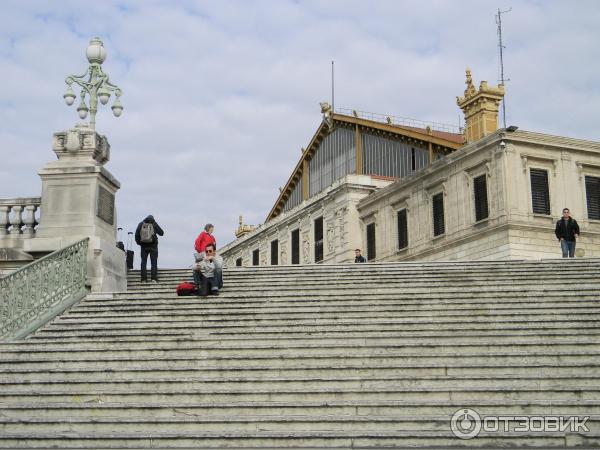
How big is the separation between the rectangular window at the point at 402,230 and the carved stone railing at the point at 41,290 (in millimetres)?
25779

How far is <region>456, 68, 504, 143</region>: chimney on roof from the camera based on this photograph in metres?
41.9

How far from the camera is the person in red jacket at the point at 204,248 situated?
1523cm

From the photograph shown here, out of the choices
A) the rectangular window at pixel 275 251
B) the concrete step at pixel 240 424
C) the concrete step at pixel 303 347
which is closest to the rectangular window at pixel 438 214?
the rectangular window at pixel 275 251

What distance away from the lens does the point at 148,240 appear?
16.7m

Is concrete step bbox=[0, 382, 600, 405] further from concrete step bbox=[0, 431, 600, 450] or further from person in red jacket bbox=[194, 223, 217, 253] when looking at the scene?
person in red jacket bbox=[194, 223, 217, 253]

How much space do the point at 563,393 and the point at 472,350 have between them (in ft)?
5.34

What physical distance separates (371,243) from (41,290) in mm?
30616

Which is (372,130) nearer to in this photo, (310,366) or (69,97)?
(69,97)

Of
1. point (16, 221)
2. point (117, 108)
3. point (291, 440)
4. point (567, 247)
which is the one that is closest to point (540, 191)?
point (567, 247)

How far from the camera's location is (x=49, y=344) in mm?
12547

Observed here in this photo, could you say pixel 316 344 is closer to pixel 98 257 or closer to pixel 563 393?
pixel 563 393

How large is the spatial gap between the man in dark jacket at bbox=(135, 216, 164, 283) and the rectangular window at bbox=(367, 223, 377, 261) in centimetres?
2686

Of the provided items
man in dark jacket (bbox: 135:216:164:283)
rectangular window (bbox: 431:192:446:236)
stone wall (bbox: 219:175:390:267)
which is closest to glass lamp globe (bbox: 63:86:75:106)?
man in dark jacket (bbox: 135:216:164:283)

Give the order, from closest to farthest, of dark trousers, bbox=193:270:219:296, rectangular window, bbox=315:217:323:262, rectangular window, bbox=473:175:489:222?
1. dark trousers, bbox=193:270:219:296
2. rectangular window, bbox=473:175:489:222
3. rectangular window, bbox=315:217:323:262
